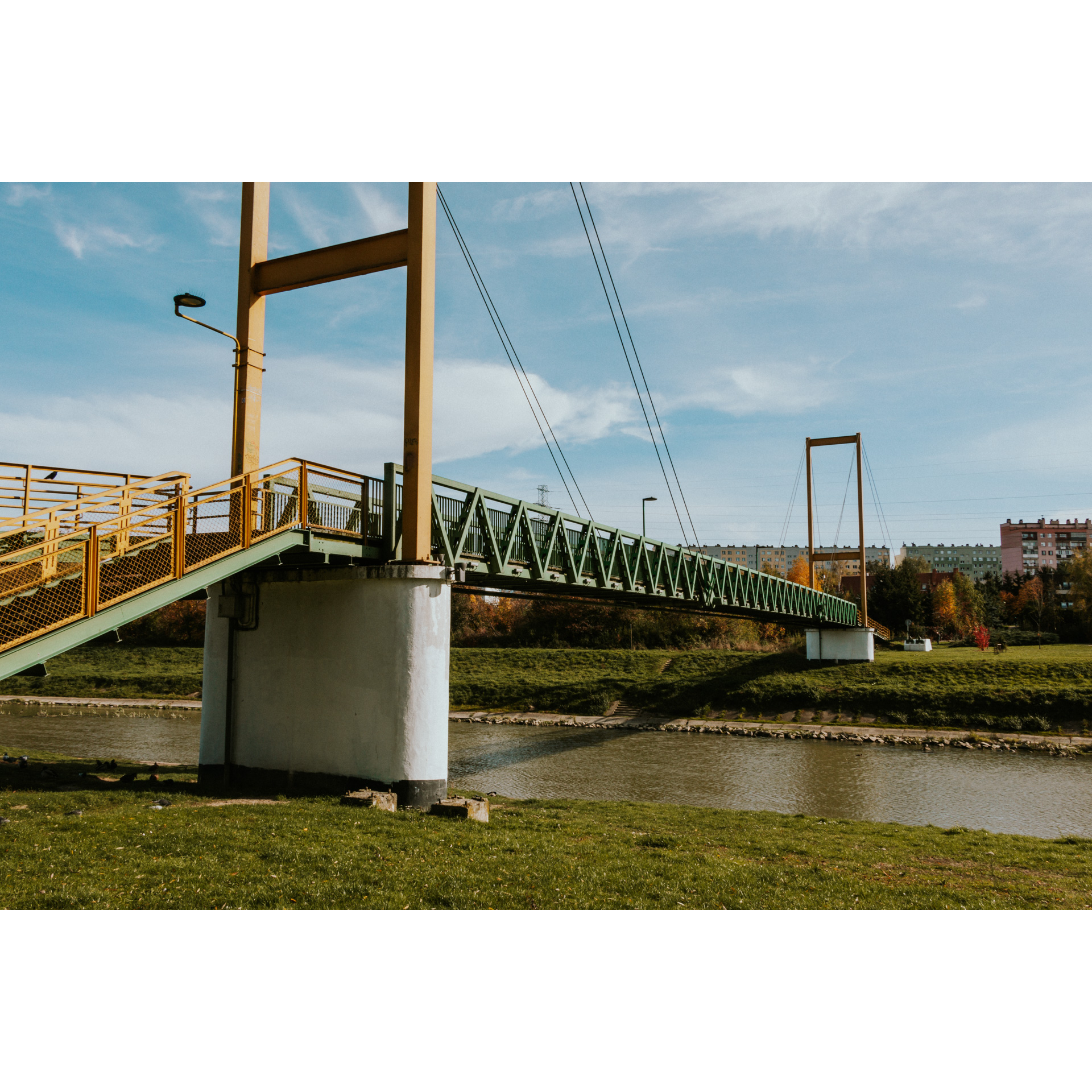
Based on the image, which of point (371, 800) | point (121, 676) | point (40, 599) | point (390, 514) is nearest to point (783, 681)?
point (390, 514)

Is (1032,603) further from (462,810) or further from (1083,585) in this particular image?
(462,810)

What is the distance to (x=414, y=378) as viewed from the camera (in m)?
13.2

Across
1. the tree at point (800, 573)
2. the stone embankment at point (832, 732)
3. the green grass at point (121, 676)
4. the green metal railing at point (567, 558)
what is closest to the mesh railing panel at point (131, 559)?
the green metal railing at point (567, 558)

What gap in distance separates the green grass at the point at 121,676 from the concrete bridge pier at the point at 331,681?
3439 centimetres

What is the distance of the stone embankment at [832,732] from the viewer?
2873cm

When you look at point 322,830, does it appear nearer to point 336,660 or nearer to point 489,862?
point 489,862

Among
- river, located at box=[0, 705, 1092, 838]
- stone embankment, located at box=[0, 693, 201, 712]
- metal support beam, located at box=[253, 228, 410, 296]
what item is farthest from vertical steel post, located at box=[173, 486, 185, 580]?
stone embankment, located at box=[0, 693, 201, 712]

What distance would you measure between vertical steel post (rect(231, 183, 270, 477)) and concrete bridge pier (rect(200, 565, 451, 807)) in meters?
2.65

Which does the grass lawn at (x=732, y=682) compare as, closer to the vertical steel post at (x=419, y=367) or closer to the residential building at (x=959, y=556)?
the vertical steel post at (x=419, y=367)

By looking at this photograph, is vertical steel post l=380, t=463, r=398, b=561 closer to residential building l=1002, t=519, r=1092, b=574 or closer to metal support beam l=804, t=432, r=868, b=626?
metal support beam l=804, t=432, r=868, b=626

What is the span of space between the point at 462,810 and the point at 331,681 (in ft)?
11.6

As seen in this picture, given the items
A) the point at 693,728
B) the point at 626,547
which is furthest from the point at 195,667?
the point at 626,547

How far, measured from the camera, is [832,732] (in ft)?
107

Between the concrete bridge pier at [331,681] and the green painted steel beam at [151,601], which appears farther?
the concrete bridge pier at [331,681]
